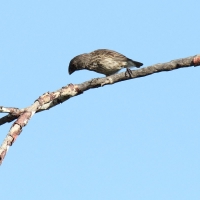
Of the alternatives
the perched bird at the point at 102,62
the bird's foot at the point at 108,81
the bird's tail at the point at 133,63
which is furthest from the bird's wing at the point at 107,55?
the bird's foot at the point at 108,81

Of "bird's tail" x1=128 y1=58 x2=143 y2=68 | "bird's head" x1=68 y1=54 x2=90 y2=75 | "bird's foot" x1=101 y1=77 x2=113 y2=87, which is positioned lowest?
"bird's foot" x1=101 y1=77 x2=113 y2=87

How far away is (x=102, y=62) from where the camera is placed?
33.0 feet

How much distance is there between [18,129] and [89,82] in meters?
1.06

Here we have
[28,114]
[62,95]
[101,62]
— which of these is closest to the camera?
[28,114]

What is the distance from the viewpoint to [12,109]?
407 cm

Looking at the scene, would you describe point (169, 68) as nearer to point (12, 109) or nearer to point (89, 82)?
point (89, 82)

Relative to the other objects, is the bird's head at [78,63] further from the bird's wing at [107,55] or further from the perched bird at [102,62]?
the bird's wing at [107,55]

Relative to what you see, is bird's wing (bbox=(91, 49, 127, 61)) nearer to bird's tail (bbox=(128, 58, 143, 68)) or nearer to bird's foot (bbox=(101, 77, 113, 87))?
bird's tail (bbox=(128, 58, 143, 68))

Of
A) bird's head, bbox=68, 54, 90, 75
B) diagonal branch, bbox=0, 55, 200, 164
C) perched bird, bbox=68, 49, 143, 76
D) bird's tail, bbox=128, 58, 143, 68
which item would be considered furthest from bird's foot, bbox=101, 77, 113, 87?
bird's head, bbox=68, 54, 90, 75

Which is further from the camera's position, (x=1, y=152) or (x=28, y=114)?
(x=28, y=114)

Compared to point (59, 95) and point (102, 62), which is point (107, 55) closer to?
point (102, 62)

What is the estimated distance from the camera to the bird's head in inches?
406

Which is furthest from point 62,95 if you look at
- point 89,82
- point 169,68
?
point 169,68

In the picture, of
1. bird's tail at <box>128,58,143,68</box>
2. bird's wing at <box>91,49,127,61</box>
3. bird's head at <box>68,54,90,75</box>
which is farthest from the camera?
bird's head at <box>68,54,90,75</box>
